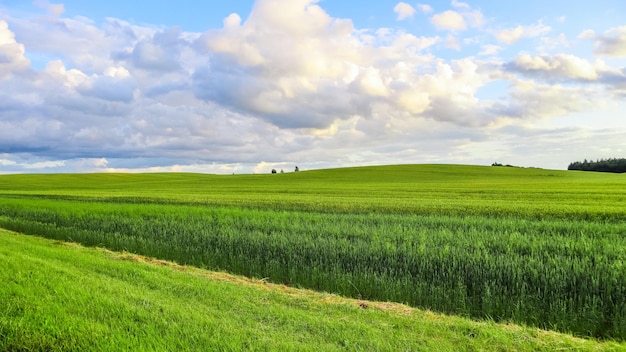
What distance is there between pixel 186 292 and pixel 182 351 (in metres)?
3.19

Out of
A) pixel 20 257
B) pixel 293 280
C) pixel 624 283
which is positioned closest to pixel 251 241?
pixel 293 280

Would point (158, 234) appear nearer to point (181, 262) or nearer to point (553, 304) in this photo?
point (181, 262)

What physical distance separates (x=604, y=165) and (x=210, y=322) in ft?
487

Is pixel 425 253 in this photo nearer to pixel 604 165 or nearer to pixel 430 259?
pixel 430 259

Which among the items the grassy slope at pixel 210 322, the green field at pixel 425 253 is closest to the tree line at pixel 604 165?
the green field at pixel 425 253

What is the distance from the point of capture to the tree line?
120875 millimetres

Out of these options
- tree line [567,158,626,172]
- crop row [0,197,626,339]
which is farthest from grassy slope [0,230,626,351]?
tree line [567,158,626,172]

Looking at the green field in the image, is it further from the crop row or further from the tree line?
the tree line

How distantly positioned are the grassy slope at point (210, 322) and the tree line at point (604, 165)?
139188 mm

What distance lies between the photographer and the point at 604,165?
12681 centimetres

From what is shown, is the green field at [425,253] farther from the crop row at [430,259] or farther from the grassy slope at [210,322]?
the grassy slope at [210,322]

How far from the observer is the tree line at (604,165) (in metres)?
121

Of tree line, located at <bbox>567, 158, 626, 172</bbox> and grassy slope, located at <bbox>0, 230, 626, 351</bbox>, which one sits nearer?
grassy slope, located at <bbox>0, 230, 626, 351</bbox>

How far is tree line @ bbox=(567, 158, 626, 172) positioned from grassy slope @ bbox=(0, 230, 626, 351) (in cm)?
13919
